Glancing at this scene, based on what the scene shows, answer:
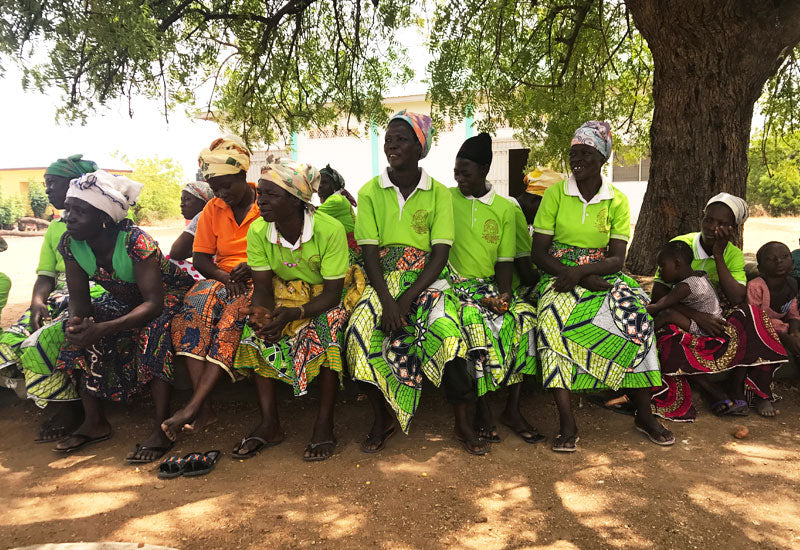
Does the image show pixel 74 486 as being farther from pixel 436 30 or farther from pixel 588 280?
pixel 436 30

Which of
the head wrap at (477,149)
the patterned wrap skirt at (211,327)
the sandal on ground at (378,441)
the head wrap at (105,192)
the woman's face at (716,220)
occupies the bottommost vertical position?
the sandal on ground at (378,441)

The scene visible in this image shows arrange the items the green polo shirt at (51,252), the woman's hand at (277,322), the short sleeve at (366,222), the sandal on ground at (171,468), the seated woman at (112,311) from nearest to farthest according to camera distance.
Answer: the sandal on ground at (171,468) < the woman's hand at (277,322) < the seated woman at (112,311) < the short sleeve at (366,222) < the green polo shirt at (51,252)

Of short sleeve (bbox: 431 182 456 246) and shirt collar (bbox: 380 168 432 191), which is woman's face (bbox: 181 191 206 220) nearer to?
shirt collar (bbox: 380 168 432 191)

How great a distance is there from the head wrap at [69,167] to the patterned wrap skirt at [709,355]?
415cm

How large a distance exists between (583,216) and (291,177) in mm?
1851

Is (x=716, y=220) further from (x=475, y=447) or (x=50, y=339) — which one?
(x=50, y=339)

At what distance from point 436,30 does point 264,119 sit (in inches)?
101

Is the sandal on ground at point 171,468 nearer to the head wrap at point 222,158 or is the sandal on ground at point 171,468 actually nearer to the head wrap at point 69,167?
the head wrap at point 222,158

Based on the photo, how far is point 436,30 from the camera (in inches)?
286

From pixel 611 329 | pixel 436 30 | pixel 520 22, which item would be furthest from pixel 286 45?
pixel 611 329

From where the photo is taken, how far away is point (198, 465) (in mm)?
3084

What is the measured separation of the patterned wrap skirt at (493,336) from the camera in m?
3.34

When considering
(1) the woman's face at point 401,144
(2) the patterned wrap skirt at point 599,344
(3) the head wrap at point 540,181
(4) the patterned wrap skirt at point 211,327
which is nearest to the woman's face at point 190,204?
(4) the patterned wrap skirt at point 211,327

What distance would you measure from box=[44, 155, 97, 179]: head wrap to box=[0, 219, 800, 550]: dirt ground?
69.2 inches
